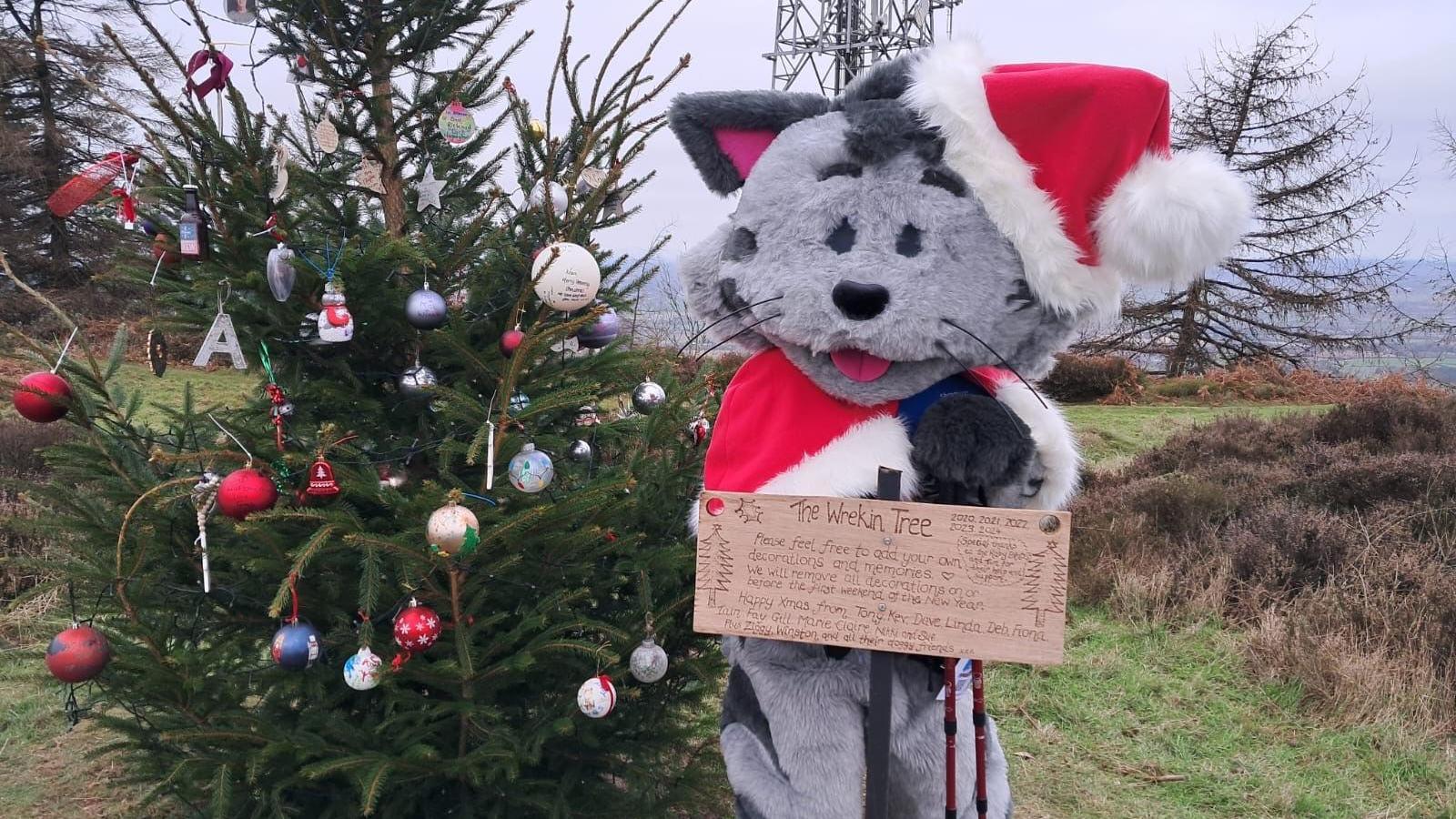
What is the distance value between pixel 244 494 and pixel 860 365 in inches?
58.8

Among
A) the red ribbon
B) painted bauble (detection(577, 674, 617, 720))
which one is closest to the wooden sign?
painted bauble (detection(577, 674, 617, 720))

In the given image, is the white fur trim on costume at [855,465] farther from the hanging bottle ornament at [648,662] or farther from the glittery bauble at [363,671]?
the glittery bauble at [363,671]

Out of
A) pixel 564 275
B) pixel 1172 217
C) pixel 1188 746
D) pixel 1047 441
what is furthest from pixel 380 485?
pixel 1188 746

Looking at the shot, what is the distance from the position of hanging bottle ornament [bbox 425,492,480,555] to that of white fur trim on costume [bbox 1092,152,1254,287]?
1632 mm

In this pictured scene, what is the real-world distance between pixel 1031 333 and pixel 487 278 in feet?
5.01

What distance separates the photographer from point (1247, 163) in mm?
16328

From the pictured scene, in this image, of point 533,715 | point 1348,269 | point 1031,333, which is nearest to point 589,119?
point 1031,333

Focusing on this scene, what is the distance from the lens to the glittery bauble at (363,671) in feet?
7.09

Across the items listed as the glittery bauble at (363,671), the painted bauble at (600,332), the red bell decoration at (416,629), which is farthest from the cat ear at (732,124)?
the glittery bauble at (363,671)

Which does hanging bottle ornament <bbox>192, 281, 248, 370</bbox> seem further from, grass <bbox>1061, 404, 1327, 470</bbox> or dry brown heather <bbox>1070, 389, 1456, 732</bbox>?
grass <bbox>1061, 404, 1327, 470</bbox>

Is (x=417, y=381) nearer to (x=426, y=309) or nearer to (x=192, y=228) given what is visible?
(x=426, y=309)

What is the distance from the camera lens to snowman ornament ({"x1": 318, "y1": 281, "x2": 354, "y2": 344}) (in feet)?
7.61

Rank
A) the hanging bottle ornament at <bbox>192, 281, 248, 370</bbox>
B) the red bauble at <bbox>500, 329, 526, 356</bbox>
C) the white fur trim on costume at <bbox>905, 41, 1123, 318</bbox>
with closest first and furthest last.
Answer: the white fur trim on costume at <bbox>905, 41, 1123, 318</bbox> < the hanging bottle ornament at <bbox>192, 281, 248, 370</bbox> < the red bauble at <bbox>500, 329, 526, 356</bbox>

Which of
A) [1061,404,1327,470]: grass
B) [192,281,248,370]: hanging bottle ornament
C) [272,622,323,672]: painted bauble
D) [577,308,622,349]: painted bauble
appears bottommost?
[1061,404,1327,470]: grass
